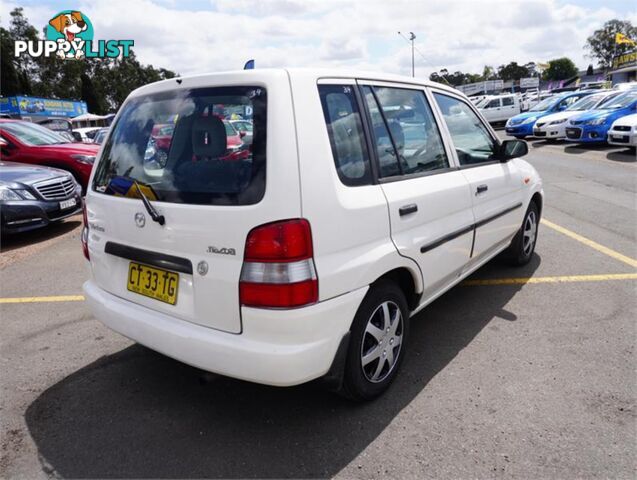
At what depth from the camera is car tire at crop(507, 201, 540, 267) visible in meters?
4.61

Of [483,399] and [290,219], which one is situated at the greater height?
[290,219]

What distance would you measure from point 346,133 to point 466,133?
62.5 inches

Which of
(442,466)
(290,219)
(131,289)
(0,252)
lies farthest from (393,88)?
(0,252)

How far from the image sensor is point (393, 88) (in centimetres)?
296

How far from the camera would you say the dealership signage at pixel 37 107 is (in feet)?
125

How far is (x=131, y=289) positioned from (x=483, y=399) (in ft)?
6.86

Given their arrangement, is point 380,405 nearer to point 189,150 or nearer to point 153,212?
point 153,212

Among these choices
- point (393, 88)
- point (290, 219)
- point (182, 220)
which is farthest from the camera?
point (393, 88)

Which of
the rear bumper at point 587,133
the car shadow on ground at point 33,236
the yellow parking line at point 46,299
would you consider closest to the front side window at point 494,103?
the rear bumper at point 587,133

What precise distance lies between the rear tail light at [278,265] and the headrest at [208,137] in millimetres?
549

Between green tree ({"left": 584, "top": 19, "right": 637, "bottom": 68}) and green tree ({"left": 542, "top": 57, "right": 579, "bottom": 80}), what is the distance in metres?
6.72

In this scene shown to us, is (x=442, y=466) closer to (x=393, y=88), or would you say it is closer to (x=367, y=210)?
(x=367, y=210)

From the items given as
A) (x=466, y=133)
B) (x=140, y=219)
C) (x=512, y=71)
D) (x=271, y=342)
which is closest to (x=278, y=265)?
(x=271, y=342)

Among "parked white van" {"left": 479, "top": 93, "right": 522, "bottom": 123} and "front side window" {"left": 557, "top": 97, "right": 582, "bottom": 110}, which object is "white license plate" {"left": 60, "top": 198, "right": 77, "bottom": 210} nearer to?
"front side window" {"left": 557, "top": 97, "right": 582, "bottom": 110}
